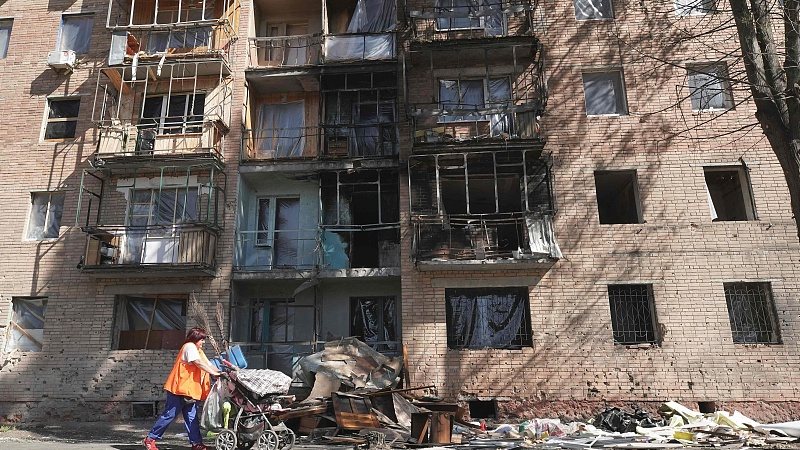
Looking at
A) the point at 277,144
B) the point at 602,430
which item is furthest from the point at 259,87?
the point at 602,430

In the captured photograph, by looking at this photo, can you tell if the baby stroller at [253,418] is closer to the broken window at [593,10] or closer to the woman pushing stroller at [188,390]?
the woman pushing stroller at [188,390]

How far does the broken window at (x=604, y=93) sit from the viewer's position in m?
14.4

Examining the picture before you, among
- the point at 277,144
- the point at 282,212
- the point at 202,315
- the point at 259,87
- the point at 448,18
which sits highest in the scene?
the point at 448,18

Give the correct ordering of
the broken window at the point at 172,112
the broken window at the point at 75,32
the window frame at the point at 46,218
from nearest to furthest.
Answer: the window frame at the point at 46,218 → the broken window at the point at 172,112 → the broken window at the point at 75,32

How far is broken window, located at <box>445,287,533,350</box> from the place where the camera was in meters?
13.2

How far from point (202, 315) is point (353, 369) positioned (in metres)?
4.67

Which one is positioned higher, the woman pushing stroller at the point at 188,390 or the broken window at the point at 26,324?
the broken window at the point at 26,324

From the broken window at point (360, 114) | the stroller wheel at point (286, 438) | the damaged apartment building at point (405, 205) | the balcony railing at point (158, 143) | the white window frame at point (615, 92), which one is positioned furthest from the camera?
the broken window at point (360, 114)

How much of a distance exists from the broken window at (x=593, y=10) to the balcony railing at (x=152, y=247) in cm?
1206

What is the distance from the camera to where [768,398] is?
39.1 ft

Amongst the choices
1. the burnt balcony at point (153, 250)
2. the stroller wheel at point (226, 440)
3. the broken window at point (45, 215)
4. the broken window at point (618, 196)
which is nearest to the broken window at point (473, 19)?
the broken window at point (618, 196)

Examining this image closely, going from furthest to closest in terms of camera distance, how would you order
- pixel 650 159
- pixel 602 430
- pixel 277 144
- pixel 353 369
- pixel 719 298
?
pixel 277 144
pixel 650 159
pixel 719 298
pixel 353 369
pixel 602 430

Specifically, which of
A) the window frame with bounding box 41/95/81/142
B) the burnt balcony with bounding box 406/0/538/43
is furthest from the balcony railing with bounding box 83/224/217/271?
the burnt balcony with bounding box 406/0/538/43

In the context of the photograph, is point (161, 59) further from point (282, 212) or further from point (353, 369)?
point (353, 369)
